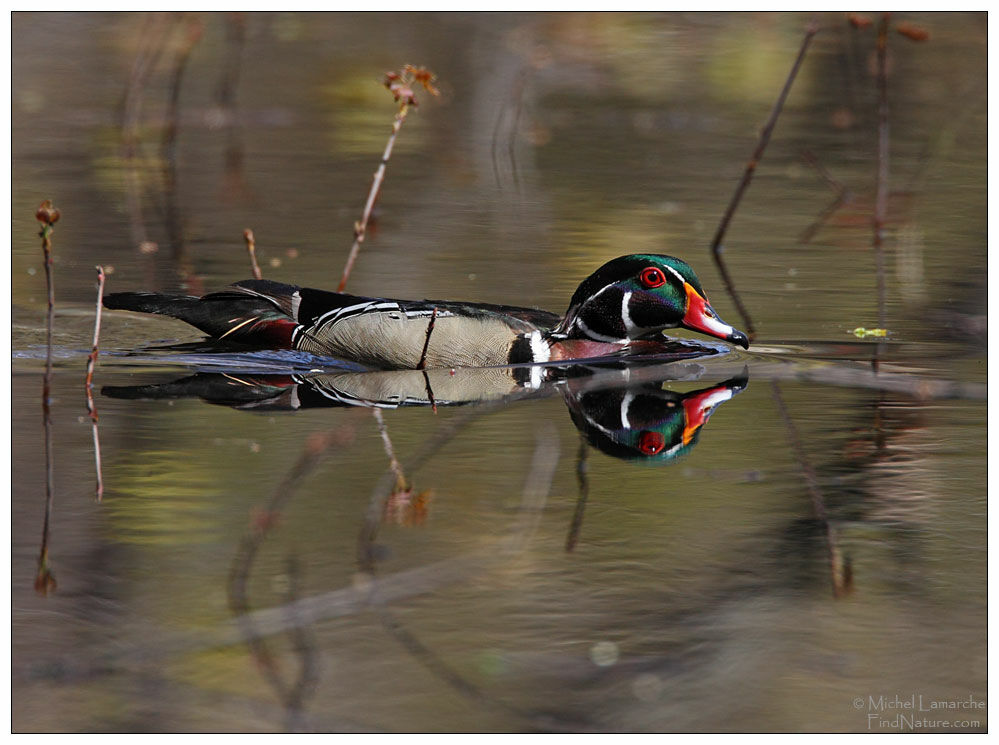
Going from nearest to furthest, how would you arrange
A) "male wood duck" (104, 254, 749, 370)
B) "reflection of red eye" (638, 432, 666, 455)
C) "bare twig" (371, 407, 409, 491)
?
1. "bare twig" (371, 407, 409, 491)
2. "reflection of red eye" (638, 432, 666, 455)
3. "male wood duck" (104, 254, 749, 370)

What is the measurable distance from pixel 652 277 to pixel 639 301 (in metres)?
0.16

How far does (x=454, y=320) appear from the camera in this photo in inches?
342

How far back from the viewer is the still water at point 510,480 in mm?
4801

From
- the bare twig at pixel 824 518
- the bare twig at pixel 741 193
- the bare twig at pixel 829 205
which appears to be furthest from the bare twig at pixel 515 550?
the bare twig at pixel 829 205

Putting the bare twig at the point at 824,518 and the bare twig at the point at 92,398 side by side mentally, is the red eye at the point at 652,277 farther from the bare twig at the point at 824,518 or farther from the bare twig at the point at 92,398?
the bare twig at the point at 92,398

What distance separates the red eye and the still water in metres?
0.50

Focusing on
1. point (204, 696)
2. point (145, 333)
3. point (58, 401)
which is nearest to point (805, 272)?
point (145, 333)

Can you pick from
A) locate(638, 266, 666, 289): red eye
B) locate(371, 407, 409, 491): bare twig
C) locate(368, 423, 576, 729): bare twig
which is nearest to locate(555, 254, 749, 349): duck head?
locate(638, 266, 666, 289): red eye

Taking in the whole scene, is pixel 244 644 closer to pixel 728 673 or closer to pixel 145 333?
pixel 728 673

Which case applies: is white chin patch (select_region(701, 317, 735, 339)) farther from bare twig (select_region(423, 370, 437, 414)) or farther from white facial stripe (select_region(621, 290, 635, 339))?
bare twig (select_region(423, 370, 437, 414))

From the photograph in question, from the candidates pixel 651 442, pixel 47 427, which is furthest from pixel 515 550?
pixel 47 427

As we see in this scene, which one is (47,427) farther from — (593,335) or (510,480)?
(593,335)

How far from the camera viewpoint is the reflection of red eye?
720 centimetres

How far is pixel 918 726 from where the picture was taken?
466 centimetres
